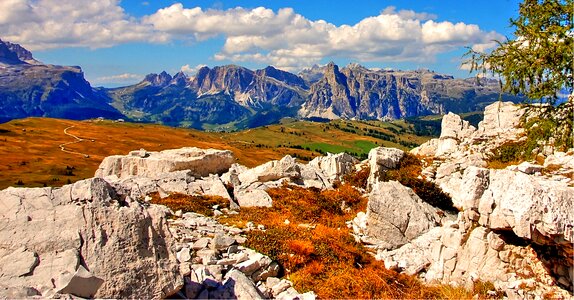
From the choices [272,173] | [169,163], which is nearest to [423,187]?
[272,173]

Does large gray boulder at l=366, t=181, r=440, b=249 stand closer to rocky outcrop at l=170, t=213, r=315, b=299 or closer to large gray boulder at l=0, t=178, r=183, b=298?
rocky outcrop at l=170, t=213, r=315, b=299

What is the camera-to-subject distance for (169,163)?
44.2m

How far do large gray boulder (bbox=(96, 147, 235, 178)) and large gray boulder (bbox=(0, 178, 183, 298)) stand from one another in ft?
95.7

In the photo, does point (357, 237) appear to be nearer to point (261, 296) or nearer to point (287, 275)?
point (287, 275)

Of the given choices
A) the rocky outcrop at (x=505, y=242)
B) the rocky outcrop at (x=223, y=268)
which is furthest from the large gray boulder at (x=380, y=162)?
the rocky outcrop at (x=223, y=268)

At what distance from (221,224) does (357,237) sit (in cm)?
822

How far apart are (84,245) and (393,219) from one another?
17.7 metres

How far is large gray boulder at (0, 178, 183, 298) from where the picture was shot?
Answer: 11125 millimetres

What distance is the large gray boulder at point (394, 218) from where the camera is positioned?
2422 centimetres

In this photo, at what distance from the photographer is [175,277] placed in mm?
12641

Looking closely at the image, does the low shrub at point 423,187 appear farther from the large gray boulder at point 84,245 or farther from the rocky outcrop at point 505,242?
the large gray boulder at point 84,245

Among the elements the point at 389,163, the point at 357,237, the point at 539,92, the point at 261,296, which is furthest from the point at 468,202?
the point at 389,163

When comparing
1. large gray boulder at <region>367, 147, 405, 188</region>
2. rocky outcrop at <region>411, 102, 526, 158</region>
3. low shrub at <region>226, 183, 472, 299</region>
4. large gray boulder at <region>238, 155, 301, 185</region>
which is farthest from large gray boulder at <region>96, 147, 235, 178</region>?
rocky outcrop at <region>411, 102, 526, 158</region>

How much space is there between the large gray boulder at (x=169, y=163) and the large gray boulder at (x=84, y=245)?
29.2 metres
